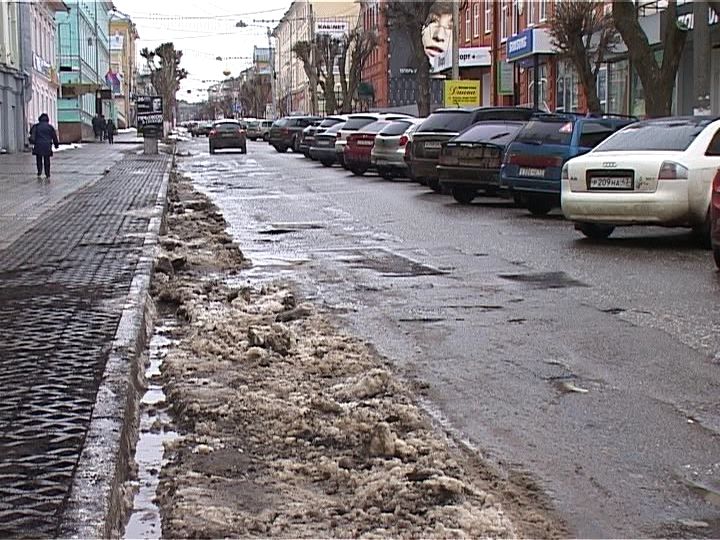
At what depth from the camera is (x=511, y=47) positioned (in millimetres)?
45969

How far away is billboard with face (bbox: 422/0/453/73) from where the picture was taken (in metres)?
57.8

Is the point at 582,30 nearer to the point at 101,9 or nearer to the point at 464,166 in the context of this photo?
the point at 464,166

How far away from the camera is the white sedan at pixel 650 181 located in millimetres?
13594

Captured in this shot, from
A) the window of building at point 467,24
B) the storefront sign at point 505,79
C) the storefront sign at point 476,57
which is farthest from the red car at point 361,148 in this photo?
the window of building at point 467,24

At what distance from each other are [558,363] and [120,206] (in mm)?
13156

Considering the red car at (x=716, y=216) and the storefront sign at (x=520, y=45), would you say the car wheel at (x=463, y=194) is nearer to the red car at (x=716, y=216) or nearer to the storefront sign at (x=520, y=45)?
the red car at (x=716, y=216)

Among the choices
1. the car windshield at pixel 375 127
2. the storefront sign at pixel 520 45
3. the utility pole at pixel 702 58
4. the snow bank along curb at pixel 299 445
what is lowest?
the snow bank along curb at pixel 299 445

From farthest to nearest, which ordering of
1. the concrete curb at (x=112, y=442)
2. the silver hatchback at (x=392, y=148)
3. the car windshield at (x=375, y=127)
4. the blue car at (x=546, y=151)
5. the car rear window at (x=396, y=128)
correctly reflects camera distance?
the car windshield at (x=375, y=127)
the car rear window at (x=396, y=128)
the silver hatchback at (x=392, y=148)
the blue car at (x=546, y=151)
the concrete curb at (x=112, y=442)

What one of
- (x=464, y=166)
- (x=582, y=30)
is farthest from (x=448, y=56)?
(x=464, y=166)

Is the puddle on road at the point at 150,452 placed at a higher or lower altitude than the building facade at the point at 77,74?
lower

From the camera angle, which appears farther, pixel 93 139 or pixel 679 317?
pixel 93 139

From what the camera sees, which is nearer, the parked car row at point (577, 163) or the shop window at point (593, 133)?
the parked car row at point (577, 163)

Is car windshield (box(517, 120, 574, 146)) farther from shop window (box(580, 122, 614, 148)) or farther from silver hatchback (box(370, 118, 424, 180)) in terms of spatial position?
silver hatchback (box(370, 118, 424, 180))

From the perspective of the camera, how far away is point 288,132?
52.5 m
